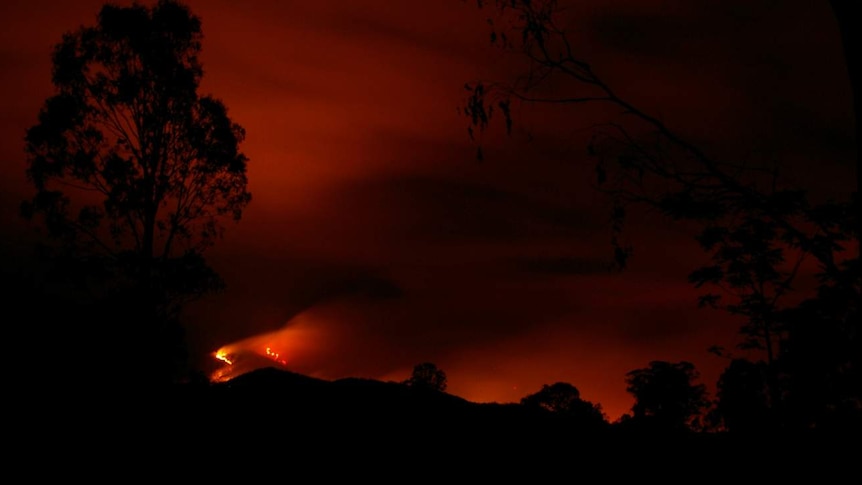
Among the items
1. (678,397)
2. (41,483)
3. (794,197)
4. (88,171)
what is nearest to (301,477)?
(41,483)

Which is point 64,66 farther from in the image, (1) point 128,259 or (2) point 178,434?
(2) point 178,434

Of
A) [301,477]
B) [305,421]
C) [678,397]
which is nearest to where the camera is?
[301,477]

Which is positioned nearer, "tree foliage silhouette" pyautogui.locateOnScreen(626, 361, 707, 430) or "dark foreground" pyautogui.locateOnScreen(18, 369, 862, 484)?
"dark foreground" pyautogui.locateOnScreen(18, 369, 862, 484)

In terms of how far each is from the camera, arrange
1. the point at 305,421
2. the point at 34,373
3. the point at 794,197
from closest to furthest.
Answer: the point at 794,197 < the point at 305,421 < the point at 34,373

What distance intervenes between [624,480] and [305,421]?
4.48 m

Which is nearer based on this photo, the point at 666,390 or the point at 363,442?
the point at 363,442

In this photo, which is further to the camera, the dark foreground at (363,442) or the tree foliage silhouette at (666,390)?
the tree foliage silhouette at (666,390)

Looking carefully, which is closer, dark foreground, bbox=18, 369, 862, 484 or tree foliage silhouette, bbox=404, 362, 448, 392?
dark foreground, bbox=18, 369, 862, 484

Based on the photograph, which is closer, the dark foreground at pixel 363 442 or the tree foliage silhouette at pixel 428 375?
the dark foreground at pixel 363 442

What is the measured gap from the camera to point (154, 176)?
24.8 m

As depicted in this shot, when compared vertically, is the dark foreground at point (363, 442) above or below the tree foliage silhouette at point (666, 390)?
below

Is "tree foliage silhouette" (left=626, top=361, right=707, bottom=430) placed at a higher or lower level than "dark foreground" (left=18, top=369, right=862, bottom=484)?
higher

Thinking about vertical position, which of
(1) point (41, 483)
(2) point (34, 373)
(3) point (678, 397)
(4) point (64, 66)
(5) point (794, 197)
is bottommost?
(1) point (41, 483)

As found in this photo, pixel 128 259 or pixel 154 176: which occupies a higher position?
pixel 154 176
